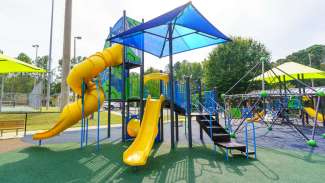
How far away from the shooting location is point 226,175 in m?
4.75

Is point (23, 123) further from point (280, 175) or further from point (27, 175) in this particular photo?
point (280, 175)

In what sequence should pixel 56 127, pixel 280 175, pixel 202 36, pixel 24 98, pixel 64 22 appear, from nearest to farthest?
pixel 280 175 < pixel 56 127 < pixel 202 36 < pixel 64 22 < pixel 24 98

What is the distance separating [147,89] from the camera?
9.88 meters

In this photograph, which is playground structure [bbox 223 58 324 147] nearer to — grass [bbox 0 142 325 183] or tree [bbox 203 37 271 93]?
grass [bbox 0 142 325 183]

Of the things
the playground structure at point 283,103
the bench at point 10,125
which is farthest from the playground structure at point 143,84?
the bench at point 10,125

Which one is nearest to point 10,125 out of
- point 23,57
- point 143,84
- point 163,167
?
point 143,84

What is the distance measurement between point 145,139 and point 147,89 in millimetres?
3815

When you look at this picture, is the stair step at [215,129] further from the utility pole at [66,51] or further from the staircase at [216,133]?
the utility pole at [66,51]

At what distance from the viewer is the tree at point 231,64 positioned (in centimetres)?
3014

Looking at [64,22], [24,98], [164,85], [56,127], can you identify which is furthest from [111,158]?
[24,98]

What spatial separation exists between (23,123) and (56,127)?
13.6ft

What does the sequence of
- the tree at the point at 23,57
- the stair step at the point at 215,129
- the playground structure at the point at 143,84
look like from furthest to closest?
the tree at the point at 23,57 < the stair step at the point at 215,129 < the playground structure at the point at 143,84

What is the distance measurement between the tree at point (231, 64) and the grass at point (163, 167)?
23950mm

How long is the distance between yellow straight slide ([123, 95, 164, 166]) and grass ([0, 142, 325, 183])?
0.27m
